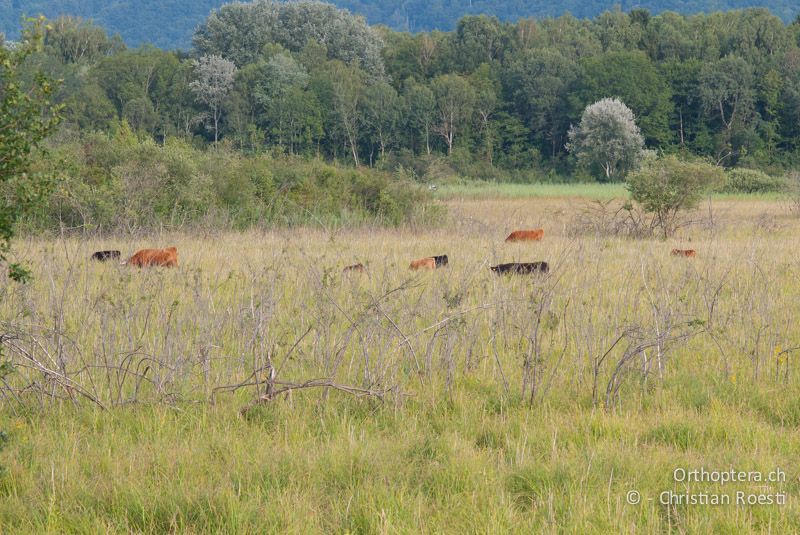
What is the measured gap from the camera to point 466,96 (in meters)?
84.9

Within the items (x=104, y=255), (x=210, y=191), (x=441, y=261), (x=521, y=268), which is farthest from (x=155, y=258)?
(x=210, y=191)

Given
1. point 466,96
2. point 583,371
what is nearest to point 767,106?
point 466,96

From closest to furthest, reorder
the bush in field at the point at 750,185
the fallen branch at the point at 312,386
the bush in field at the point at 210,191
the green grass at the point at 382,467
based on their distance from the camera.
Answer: the green grass at the point at 382,467
the fallen branch at the point at 312,386
the bush in field at the point at 210,191
the bush in field at the point at 750,185

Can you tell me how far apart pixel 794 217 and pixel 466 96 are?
2396 inches

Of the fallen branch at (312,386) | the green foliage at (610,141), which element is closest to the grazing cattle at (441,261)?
the fallen branch at (312,386)

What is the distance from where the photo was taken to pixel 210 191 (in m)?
21.6

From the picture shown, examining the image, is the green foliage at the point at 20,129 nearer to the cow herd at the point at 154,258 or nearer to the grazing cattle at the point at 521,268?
the grazing cattle at the point at 521,268

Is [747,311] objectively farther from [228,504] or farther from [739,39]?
[739,39]

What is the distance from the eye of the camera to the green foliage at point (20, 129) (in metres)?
4.50

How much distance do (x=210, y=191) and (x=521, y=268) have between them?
1239 centimetres

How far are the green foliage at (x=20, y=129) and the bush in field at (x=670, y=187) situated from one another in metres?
17.8

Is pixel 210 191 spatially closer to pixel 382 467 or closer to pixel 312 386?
pixel 312 386

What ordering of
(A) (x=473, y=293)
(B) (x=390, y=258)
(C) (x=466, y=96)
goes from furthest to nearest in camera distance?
(C) (x=466, y=96) → (B) (x=390, y=258) → (A) (x=473, y=293)

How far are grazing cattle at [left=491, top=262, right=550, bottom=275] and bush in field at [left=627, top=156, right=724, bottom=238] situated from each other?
9.88 m
